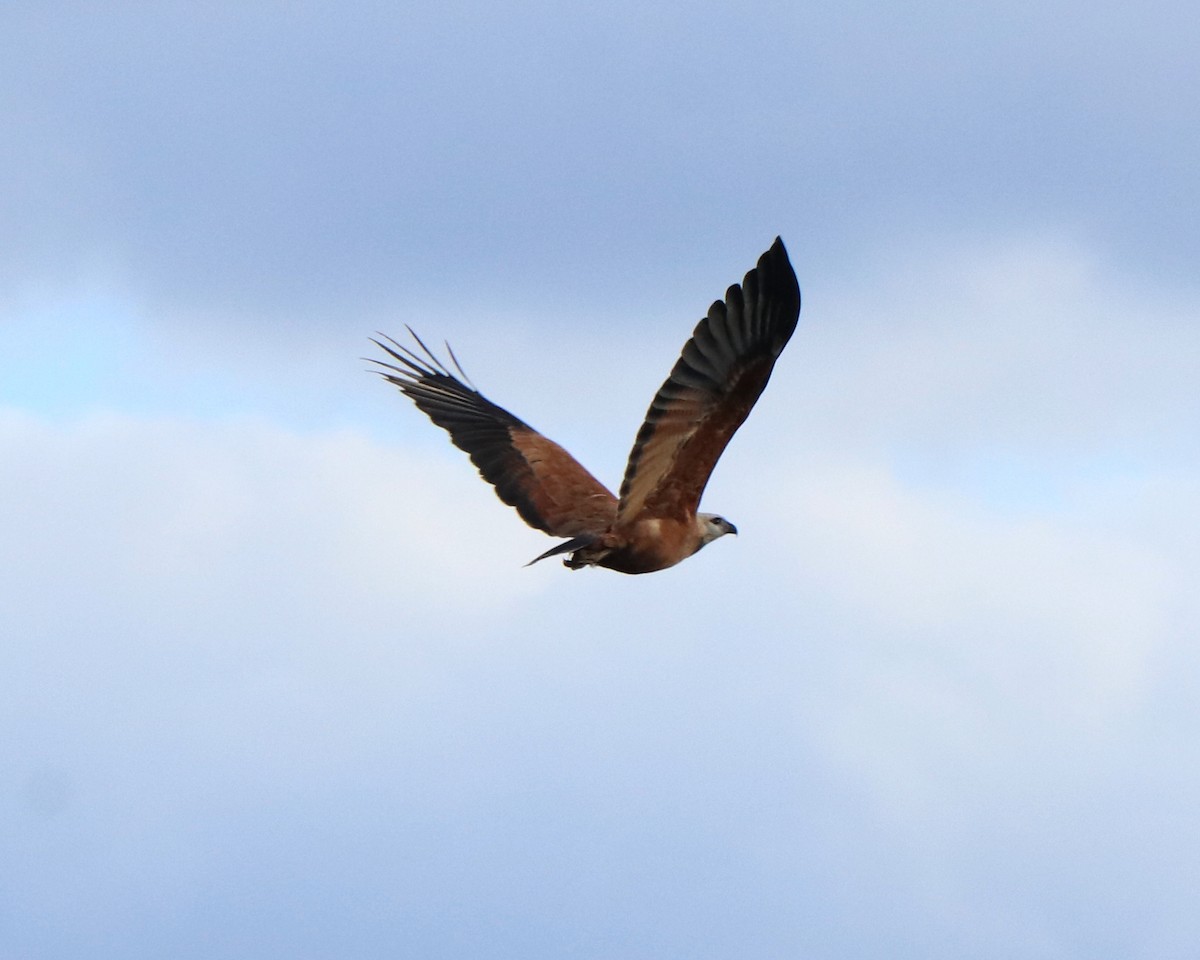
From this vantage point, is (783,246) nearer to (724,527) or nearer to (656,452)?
(656,452)

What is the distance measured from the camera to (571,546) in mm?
17641

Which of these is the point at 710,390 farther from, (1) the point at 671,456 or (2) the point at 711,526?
(2) the point at 711,526

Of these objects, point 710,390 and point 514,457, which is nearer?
point 710,390

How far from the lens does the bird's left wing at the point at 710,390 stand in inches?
661

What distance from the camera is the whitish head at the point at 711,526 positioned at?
62.7 feet

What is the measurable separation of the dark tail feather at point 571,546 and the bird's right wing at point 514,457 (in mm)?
454

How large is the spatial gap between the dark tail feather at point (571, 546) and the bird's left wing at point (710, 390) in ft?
1.55

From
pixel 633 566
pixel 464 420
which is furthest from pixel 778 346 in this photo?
pixel 464 420

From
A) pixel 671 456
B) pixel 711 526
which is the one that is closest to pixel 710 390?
pixel 671 456

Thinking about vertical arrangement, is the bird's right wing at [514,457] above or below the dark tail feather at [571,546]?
above

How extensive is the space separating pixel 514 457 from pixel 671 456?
3.82 metres

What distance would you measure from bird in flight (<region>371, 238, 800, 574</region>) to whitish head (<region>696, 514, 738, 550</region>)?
0.03 feet

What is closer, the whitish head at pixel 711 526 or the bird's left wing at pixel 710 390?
the bird's left wing at pixel 710 390

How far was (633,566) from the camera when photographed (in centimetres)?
1862
